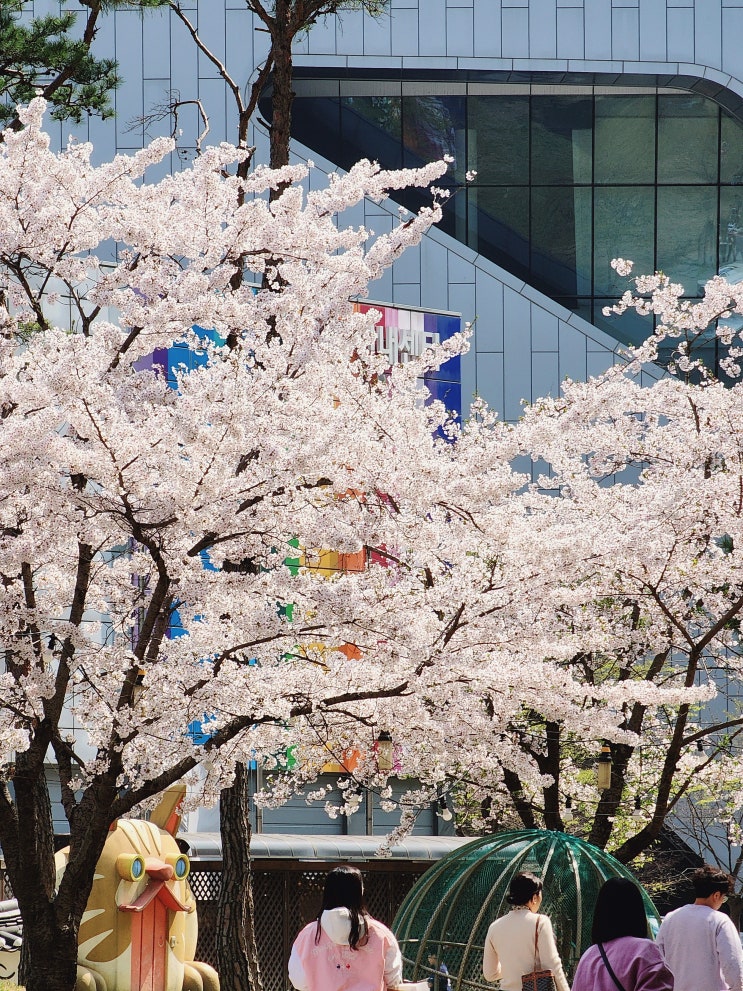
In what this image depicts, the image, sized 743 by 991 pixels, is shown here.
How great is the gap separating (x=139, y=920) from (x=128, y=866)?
59cm

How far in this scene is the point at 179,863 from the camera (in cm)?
1237

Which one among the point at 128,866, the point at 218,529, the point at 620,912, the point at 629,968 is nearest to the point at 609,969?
the point at 629,968

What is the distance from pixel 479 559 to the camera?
26.7 ft

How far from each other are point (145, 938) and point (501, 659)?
5.59 m

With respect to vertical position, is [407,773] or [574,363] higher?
[574,363]

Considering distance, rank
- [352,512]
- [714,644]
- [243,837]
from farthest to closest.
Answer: [714,644] < [243,837] < [352,512]

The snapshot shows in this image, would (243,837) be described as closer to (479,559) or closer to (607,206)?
(479,559)

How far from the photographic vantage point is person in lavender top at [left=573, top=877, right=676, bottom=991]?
5.00 metres

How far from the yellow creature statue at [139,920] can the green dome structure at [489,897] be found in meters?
2.77

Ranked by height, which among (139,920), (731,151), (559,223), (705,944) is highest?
(731,151)

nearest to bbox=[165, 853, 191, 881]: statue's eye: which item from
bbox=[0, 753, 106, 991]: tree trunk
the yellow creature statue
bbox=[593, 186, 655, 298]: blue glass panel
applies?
the yellow creature statue

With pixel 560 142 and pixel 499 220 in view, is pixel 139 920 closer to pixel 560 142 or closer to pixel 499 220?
pixel 499 220

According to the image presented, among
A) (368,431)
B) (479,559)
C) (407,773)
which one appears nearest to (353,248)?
(368,431)

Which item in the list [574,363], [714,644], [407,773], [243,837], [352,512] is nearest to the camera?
[352,512]
